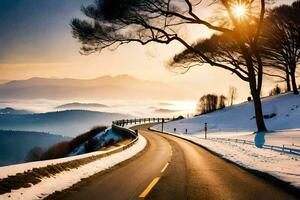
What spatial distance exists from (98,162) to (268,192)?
7.07 metres

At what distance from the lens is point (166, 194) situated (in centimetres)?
911

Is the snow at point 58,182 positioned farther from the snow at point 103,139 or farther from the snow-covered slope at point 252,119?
the snow-covered slope at point 252,119

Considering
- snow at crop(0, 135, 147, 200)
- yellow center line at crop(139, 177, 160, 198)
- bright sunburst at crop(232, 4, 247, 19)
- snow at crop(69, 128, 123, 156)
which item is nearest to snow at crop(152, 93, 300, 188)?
yellow center line at crop(139, 177, 160, 198)

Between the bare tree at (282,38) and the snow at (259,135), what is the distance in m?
5.57

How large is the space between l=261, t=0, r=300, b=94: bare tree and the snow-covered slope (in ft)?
15.7

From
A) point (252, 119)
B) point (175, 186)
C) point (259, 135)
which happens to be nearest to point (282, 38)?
point (252, 119)

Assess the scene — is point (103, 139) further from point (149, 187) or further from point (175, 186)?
point (149, 187)

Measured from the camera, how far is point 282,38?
167 feet

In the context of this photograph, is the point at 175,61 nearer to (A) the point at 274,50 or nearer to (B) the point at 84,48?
(B) the point at 84,48

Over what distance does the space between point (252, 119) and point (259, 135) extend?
80.6ft

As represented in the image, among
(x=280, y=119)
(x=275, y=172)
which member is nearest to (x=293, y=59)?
(x=280, y=119)

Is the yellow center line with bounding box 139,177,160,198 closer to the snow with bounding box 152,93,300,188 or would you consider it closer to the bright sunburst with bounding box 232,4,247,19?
the snow with bounding box 152,93,300,188

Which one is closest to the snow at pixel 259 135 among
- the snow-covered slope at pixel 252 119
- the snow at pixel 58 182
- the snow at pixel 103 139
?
the snow-covered slope at pixel 252 119

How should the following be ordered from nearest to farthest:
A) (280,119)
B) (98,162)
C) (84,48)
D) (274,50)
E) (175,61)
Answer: (98,162) → (84,48) → (175,61) → (280,119) → (274,50)
